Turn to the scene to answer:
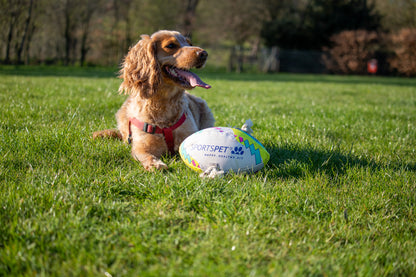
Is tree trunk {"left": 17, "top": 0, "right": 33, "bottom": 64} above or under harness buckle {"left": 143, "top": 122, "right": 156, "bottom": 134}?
above

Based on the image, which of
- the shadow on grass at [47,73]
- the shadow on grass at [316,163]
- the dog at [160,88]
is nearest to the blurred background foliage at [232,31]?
the shadow on grass at [47,73]

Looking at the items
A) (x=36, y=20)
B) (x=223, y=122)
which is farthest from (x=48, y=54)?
(x=223, y=122)

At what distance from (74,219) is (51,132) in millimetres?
2272

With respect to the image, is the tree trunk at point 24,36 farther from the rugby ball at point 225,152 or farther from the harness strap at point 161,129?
the rugby ball at point 225,152

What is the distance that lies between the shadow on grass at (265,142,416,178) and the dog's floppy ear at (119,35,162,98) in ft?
5.26

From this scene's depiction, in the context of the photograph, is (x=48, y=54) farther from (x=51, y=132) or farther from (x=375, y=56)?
(x=375, y=56)

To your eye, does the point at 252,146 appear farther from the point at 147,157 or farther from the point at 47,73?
the point at 47,73

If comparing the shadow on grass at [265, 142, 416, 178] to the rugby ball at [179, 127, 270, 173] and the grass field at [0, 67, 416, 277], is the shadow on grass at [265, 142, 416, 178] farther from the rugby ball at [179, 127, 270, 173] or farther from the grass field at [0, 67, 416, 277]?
the rugby ball at [179, 127, 270, 173]

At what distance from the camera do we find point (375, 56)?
2981cm

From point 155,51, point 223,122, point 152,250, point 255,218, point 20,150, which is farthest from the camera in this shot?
point 223,122

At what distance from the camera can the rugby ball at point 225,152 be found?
293cm

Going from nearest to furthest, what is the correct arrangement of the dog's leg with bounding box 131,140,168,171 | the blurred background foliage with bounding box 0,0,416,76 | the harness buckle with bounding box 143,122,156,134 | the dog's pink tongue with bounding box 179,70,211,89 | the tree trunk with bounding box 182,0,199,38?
the dog's leg with bounding box 131,140,168,171 → the dog's pink tongue with bounding box 179,70,211,89 → the harness buckle with bounding box 143,122,156,134 → the blurred background foliage with bounding box 0,0,416,76 → the tree trunk with bounding box 182,0,199,38

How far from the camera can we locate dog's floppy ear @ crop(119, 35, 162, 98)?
3.69m

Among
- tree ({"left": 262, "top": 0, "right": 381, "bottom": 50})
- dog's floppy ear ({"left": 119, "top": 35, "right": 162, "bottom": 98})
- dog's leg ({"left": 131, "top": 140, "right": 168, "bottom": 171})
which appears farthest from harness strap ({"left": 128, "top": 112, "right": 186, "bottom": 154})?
tree ({"left": 262, "top": 0, "right": 381, "bottom": 50})
